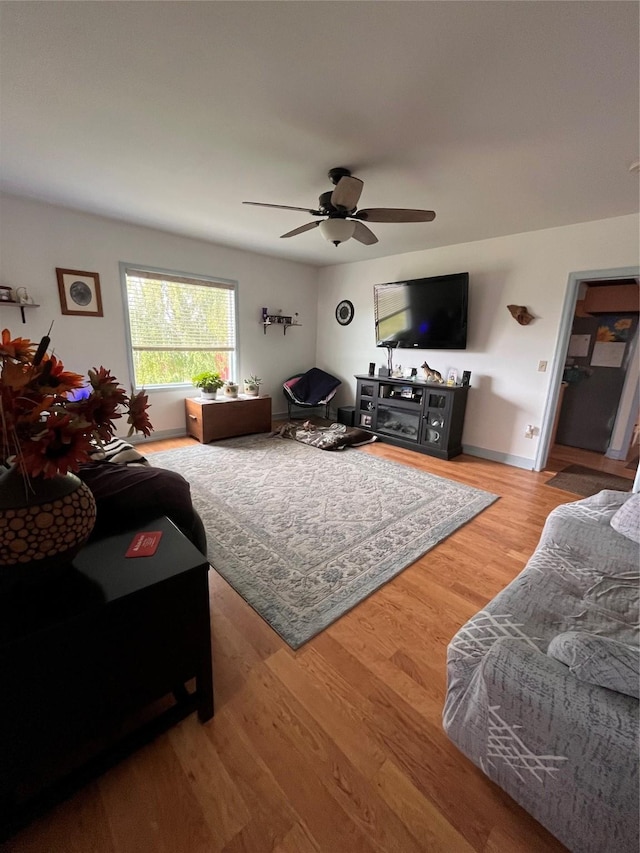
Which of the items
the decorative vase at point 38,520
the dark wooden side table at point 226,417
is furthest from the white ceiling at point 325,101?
the dark wooden side table at point 226,417

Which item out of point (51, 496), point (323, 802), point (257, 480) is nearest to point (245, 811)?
point (323, 802)

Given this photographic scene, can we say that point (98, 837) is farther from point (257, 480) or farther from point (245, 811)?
point (257, 480)

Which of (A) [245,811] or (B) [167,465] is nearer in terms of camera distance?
(A) [245,811]

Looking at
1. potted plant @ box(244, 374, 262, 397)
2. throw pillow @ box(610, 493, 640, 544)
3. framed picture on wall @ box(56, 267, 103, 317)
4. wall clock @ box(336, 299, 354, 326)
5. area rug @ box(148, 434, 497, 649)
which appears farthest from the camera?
wall clock @ box(336, 299, 354, 326)

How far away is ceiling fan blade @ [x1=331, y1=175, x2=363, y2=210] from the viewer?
2.06m

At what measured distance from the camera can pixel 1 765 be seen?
837 mm

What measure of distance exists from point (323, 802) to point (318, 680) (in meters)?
0.37

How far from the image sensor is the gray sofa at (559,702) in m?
0.79

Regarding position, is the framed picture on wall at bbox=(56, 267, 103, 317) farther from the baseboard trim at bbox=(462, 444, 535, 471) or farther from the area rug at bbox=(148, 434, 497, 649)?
the baseboard trim at bbox=(462, 444, 535, 471)

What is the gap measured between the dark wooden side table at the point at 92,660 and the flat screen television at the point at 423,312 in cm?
376

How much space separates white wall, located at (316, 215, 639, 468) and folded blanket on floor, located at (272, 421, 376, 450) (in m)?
1.19

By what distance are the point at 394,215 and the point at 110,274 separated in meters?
3.05

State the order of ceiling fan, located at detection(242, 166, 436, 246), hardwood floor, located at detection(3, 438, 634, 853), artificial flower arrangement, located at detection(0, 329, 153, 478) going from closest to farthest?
artificial flower arrangement, located at detection(0, 329, 153, 478) → hardwood floor, located at detection(3, 438, 634, 853) → ceiling fan, located at detection(242, 166, 436, 246)

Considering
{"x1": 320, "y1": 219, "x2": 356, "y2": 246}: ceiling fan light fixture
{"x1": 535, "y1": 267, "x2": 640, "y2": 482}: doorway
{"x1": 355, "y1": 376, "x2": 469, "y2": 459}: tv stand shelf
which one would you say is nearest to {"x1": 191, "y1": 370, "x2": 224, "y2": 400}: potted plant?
{"x1": 355, "y1": 376, "x2": 469, "y2": 459}: tv stand shelf
